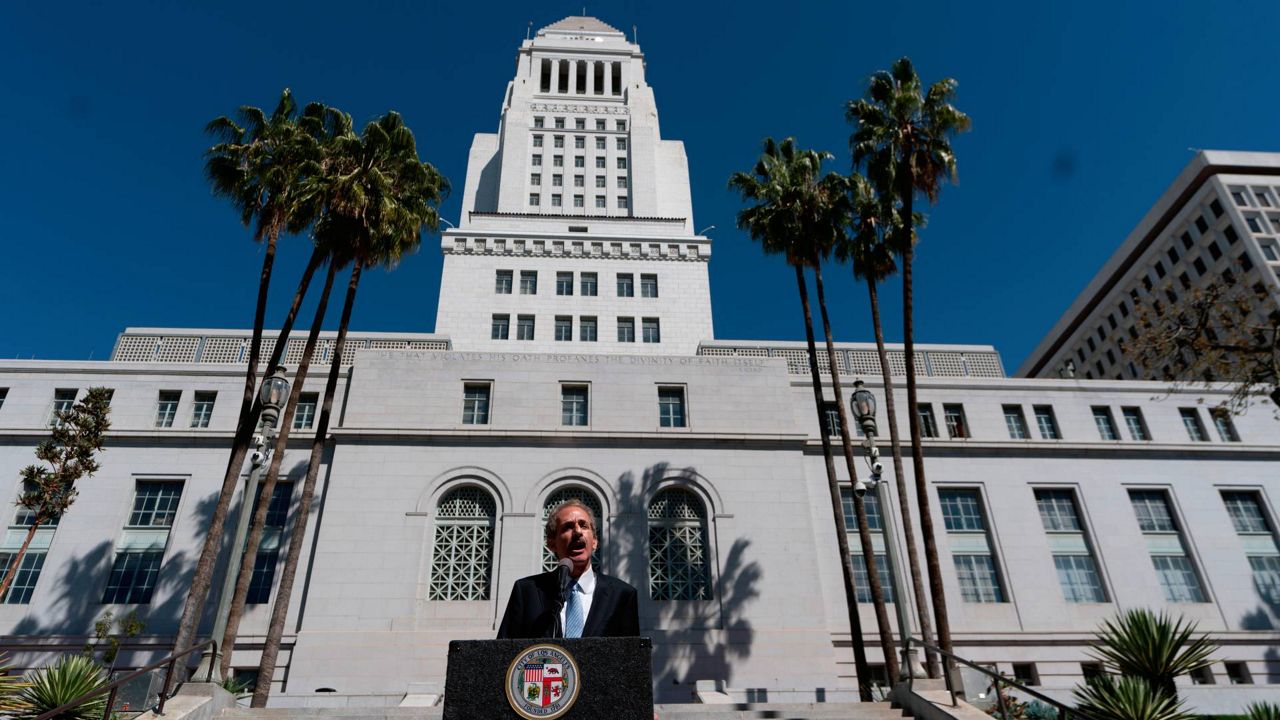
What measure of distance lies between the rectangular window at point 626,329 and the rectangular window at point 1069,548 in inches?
776

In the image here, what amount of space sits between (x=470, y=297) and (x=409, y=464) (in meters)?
15.4

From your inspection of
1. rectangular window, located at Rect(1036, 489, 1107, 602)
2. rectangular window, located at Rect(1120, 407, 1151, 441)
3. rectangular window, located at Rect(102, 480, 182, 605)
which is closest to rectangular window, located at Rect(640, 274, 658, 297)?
rectangular window, located at Rect(1036, 489, 1107, 602)

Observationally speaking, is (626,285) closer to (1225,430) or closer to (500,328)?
(500,328)

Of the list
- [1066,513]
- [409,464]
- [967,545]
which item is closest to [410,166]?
[409,464]

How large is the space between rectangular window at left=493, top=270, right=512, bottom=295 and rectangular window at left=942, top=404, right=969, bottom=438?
22.4m

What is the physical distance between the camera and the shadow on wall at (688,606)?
67.8ft

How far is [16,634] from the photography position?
67.8ft

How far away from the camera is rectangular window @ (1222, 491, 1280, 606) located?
82.0 ft

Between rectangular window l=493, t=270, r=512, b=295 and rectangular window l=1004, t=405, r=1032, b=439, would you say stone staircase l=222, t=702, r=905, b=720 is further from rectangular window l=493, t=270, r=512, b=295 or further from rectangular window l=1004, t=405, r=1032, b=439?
rectangular window l=493, t=270, r=512, b=295

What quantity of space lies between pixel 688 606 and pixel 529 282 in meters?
21.8

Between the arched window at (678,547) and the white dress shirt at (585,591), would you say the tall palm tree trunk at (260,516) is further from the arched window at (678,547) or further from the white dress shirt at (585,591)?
the white dress shirt at (585,591)

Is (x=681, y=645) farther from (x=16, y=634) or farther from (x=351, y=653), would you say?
(x=16, y=634)

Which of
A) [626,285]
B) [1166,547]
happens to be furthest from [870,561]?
[626,285]

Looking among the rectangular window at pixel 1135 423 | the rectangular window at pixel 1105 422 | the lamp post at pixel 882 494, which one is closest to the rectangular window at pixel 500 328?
the lamp post at pixel 882 494
